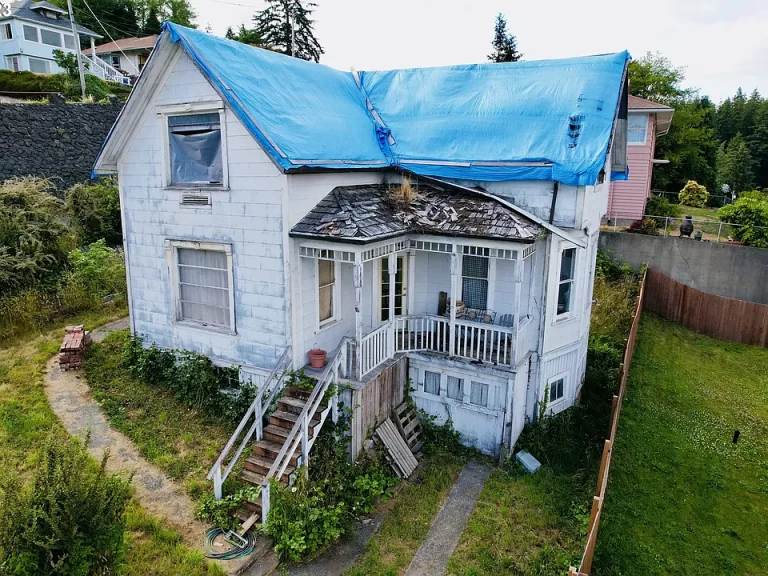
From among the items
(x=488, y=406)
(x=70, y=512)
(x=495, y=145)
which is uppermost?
(x=495, y=145)

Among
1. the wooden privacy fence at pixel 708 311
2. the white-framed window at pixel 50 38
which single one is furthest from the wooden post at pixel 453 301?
the white-framed window at pixel 50 38

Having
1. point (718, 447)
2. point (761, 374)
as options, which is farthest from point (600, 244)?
point (718, 447)

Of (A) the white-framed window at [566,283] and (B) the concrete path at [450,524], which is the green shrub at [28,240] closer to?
(B) the concrete path at [450,524]

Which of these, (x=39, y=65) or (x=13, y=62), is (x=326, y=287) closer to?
(x=13, y=62)

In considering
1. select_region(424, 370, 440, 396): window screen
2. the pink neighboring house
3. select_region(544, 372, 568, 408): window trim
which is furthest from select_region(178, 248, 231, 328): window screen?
the pink neighboring house

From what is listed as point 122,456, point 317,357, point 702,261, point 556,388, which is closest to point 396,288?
point 317,357

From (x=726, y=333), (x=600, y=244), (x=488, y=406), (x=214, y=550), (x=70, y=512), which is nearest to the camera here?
(x=70, y=512)

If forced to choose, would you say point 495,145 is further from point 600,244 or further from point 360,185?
point 600,244

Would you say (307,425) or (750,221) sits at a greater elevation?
(750,221)
